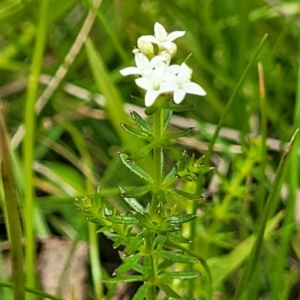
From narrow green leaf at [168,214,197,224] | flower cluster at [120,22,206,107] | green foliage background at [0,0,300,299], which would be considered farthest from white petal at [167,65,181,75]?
green foliage background at [0,0,300,299]

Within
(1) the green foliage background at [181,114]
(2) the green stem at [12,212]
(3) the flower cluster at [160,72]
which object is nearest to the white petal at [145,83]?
(3) the flower cluster at [160,72]

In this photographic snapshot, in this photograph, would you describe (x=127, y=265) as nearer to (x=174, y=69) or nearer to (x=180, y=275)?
(x=180, y=275)

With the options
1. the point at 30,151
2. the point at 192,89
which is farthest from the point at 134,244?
the point at 30,151

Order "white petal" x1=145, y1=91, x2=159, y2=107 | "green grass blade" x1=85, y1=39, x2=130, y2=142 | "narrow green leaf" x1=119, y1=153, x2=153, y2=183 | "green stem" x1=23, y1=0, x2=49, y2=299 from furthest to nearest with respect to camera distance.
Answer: "green grass blade" x1=85, y1=39, x2=130, y2=142 < "green stem" x1=23, y1=0, x2=49, y2=299 < "narrow green leaf" x1=119, y1=153, x2=153, y2=183 < "white petal" x1=145, y1=91, x2=159, y2=107

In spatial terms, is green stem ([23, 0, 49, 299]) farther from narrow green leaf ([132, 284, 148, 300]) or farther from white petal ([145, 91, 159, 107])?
white petal ([145, 91, 159, 107])

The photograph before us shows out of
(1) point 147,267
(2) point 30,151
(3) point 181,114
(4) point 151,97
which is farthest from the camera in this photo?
(3) point 181,114
